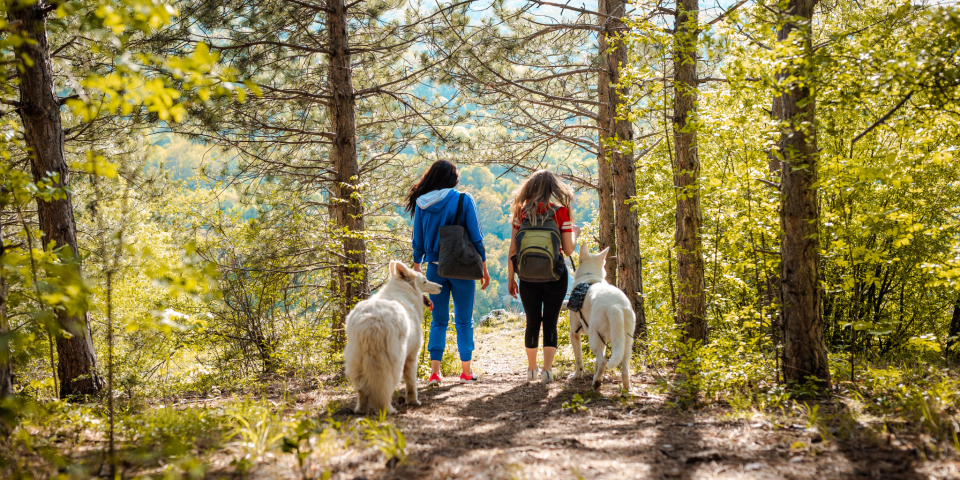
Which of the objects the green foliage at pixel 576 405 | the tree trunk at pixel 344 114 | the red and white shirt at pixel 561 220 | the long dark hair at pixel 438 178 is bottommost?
the green foliage at pixel 576 405

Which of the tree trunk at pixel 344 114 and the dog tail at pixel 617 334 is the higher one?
the tree trunk at pixel 344 114

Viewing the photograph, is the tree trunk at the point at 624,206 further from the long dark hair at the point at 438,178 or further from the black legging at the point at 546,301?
the long dark hair at the point at 438,178

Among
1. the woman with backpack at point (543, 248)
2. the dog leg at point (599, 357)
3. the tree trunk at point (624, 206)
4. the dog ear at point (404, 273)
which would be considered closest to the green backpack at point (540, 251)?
the woman with backpack at point (543, 248)

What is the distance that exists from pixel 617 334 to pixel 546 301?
0.93m

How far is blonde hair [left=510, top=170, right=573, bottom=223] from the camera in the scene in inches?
202

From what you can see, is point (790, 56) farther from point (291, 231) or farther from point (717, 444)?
point (291, 231)

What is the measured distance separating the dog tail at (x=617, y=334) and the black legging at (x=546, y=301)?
73 cm

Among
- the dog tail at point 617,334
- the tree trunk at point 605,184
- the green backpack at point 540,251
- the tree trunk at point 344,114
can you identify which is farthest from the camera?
the tree trunk at point 605,184

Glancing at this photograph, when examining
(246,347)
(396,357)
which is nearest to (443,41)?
(246,347)

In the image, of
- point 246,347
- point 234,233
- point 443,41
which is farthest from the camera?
point 443,41

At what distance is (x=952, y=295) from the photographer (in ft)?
24.6

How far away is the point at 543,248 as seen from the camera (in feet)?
16.3

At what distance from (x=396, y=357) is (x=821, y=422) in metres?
2.84

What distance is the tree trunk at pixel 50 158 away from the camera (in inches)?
201
